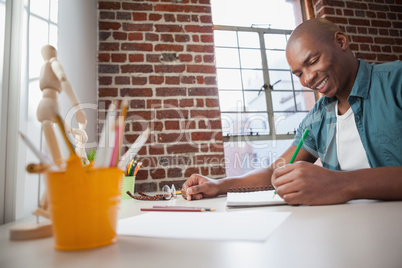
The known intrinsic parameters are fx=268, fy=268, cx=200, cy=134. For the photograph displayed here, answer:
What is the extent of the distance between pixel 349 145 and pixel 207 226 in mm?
948

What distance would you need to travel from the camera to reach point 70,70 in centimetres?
119

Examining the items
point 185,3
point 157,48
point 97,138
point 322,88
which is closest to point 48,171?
point 322,88

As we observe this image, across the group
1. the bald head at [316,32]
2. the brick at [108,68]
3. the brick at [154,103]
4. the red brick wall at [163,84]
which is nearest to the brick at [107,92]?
the red brick wall at [163,84]

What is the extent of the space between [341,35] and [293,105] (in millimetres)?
1254

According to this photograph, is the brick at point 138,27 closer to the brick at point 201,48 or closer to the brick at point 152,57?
the brick at point 152,57

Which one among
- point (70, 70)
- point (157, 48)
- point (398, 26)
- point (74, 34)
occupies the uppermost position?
point (398, 26)

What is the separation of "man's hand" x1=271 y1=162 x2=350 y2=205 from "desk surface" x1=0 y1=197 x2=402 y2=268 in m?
0.21

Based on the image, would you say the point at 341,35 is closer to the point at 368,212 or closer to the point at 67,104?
the point at 368,212

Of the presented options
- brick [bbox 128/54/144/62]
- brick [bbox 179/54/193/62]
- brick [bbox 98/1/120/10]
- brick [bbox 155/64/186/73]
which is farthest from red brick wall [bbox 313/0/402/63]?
brick [bbox 98/1/120/10]

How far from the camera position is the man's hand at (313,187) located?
0.65 m

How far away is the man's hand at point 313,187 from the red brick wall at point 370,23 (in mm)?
2100

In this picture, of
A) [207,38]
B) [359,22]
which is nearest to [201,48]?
[207,38]

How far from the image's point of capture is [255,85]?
7.68 ft

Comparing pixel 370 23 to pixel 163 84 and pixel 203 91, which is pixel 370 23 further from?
pixel 163 84
